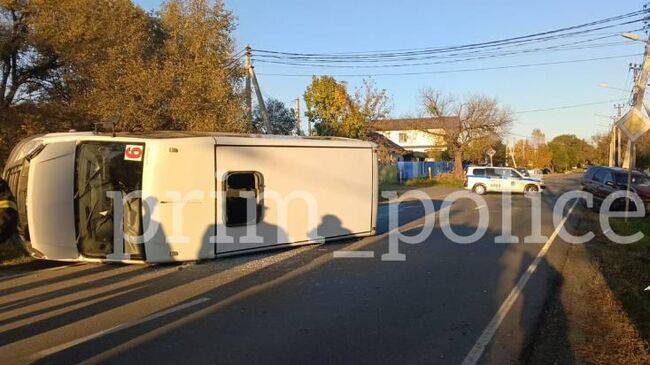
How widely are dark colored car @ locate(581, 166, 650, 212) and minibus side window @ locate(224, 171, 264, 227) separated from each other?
15861mm

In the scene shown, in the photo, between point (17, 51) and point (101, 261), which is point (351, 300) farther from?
point (17, 51)

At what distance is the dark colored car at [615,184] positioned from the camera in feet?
70.3

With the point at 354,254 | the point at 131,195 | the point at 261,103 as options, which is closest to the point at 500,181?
the point at 261,103

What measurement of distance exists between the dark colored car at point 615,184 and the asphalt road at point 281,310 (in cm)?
1214

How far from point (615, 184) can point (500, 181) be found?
493 inches

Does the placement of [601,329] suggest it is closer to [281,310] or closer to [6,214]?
[281,310]

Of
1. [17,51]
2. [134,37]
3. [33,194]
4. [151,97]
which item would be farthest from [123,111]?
[33,194]

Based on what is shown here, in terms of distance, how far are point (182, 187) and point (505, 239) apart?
789cm

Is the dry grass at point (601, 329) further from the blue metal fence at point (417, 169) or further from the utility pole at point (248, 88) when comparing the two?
the blue metal fence at point (417, 169)

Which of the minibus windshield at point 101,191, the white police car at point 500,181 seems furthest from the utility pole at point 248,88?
the white police car at point 500,181

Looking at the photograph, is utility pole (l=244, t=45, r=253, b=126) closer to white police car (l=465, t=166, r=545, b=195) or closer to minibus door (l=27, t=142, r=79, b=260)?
minibus door (l=27, t=142, r=79, b=260)

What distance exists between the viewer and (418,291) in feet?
27.3

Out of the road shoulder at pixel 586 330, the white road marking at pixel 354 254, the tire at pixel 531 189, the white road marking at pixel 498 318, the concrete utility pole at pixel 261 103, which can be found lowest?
the road shoulder at pixel 586 330

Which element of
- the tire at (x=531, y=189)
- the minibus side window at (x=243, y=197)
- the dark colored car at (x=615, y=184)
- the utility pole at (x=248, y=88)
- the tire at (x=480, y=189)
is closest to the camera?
the minibus side window at (x=243, y=197)
